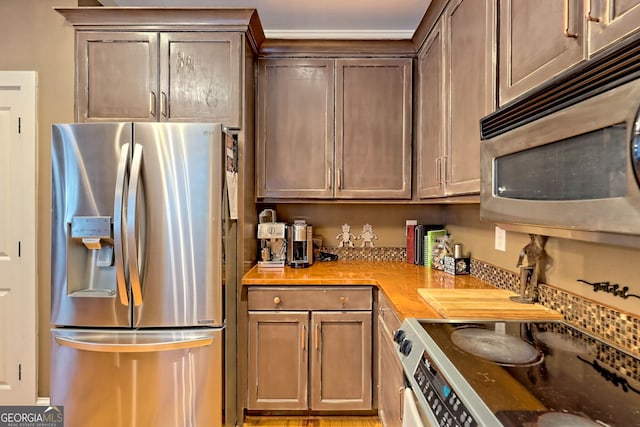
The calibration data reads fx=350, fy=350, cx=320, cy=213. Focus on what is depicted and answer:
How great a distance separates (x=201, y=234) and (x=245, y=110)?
817 millimetres

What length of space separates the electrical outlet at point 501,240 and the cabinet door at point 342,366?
861 mm

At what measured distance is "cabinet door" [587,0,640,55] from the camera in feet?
2.30

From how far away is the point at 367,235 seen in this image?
2768mm

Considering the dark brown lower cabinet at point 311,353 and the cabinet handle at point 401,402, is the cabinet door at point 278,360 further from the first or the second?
the cabinet handle at point 401,402

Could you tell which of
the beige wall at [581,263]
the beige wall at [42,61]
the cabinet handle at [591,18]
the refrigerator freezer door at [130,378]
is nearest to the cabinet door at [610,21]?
the cabinet handle at [591,18]

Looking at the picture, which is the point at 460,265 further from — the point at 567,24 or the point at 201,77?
the point at 201,77

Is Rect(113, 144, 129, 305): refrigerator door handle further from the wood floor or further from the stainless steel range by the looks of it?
the stainless steel range

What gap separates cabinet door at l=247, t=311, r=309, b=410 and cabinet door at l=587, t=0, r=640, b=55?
→ 70.4 inches

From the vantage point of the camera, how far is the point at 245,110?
212cm

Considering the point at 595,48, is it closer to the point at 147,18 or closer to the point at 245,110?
the point at 245,110

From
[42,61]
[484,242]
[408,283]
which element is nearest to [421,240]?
[484,242]

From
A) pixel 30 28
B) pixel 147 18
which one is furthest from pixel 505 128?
pixel 30 28

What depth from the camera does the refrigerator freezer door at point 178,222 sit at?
68.9 inches

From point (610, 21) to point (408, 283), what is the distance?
146cm
